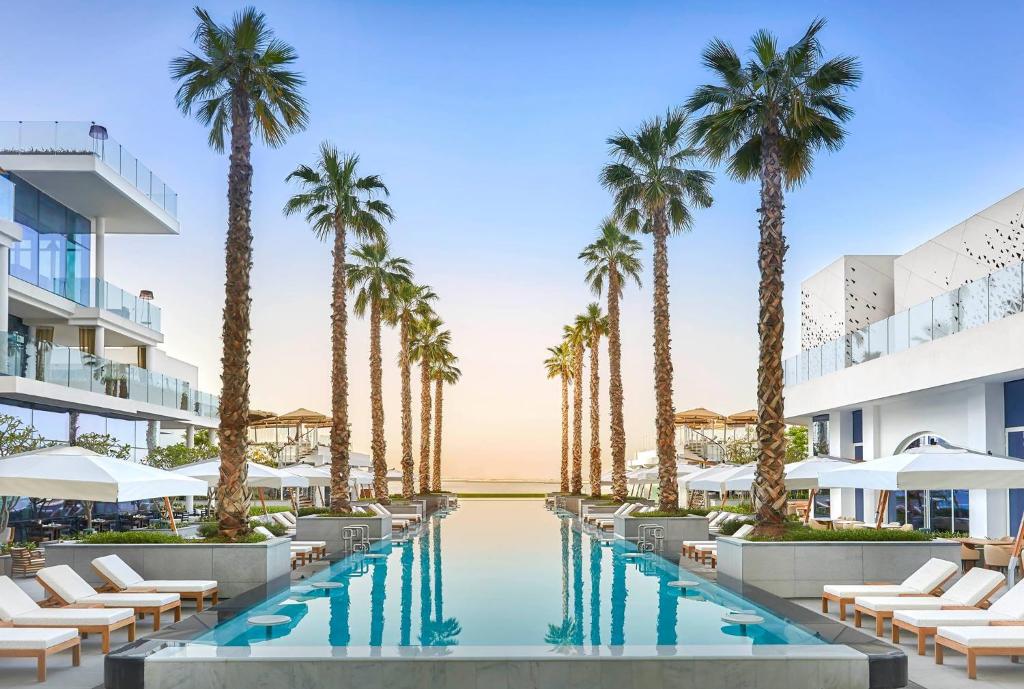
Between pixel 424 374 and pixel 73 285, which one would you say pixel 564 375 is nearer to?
pixel 424 374

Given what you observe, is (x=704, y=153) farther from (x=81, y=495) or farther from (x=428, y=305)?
(x=428, y=305)

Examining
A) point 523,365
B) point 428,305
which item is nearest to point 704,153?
point 428,305

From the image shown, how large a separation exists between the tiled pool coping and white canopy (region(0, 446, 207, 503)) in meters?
3.54

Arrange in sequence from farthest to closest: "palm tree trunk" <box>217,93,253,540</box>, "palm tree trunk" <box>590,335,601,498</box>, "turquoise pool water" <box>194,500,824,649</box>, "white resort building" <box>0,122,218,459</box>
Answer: "palm tree trunk" <box>590,335,601,498</box> → "white resort building" <box>0,122,218,459</box> → "palm tree trunk" <box>217,93,253,540</box> → "turquoise pool water" <box>194,500,824,649</box>

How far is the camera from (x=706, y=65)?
17.9m

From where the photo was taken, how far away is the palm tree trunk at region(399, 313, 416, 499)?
133 ft

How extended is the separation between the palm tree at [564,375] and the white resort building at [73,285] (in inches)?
1091

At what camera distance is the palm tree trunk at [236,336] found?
15773 millimetres

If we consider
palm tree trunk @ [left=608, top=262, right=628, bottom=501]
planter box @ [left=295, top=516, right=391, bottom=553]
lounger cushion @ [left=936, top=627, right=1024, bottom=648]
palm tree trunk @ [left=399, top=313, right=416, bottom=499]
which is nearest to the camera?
lounger cushion @ [left=936, top=627, right=1024, bottom=648]

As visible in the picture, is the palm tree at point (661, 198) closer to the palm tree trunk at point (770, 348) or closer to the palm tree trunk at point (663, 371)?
the palm tree trunk at point (663, 371)

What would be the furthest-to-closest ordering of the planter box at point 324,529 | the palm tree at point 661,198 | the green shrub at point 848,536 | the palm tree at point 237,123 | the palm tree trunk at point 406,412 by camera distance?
the palm tree trunk at point 406,412, the palm tree at point 661,198, the planter box at point 324,529, the palm tree at point 237,123, the green shrub at point 848,536

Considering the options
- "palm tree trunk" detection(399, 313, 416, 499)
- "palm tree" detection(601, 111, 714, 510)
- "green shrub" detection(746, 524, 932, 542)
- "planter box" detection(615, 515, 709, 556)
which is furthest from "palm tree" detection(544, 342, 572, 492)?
"green shrub" detection(746, 524, 932, 542)

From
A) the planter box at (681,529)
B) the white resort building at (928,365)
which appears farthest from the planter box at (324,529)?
the white resort building at (928,365)

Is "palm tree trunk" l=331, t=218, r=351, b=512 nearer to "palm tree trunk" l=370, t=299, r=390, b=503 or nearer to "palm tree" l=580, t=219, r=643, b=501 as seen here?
"palm tree trunk" l=370, t=299, r=390, b=503
